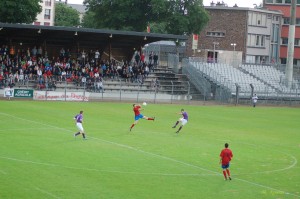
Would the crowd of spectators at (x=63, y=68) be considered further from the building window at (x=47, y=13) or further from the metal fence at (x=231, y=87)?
the building window at (x=47, y=13)

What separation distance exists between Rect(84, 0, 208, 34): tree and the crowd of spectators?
11.9 m

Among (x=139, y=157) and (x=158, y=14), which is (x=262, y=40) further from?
(x=139, y=157)

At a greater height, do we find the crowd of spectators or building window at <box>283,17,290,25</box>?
building window at <box>283,17,290,25</box>

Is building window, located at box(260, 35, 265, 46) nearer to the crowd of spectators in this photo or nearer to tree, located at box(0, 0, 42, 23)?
the crowd of spectators

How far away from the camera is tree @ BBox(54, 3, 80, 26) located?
15038 centimetres

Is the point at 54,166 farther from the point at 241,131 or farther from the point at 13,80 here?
the point at 13,80

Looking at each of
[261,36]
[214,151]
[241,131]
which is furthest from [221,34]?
[214,151]

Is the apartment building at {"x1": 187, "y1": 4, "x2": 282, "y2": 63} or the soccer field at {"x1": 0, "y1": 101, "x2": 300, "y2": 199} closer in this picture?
the soccer field at {"x1": 0, "y1": 101, "x2": 300, "y2": 199}

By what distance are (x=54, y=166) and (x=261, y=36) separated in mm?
78149

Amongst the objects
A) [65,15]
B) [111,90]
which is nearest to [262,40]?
[111,90]

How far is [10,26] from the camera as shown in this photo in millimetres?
58031

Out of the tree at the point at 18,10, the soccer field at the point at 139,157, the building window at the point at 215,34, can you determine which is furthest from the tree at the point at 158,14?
the soccer field at the point at 139,157

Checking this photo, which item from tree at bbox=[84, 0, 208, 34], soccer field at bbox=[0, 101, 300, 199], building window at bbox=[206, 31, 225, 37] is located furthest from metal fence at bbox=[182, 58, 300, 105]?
building window at bbox=[206, 31, 225, 37]

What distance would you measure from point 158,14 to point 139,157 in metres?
57.4
